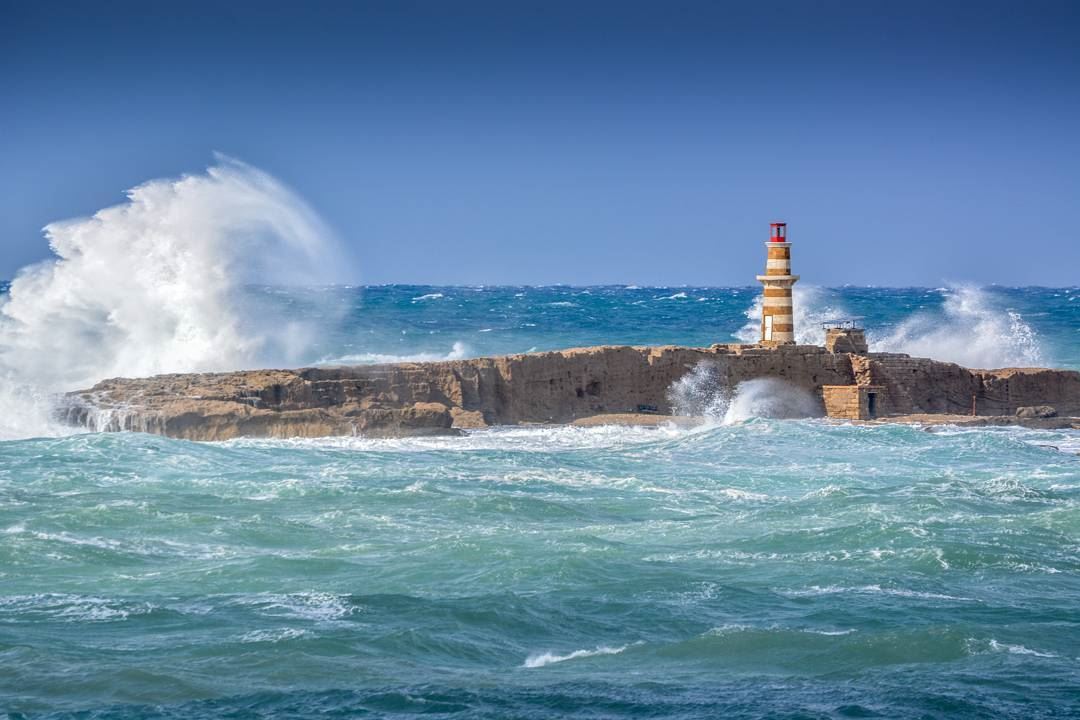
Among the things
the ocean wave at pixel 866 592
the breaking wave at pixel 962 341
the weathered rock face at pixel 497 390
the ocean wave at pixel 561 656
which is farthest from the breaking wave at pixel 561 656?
the breaking wave at pixel 962 341

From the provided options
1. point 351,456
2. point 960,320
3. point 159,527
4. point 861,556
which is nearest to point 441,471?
point 351,456

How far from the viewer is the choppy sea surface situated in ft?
26.2

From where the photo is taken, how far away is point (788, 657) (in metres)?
8.67

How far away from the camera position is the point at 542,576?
10.6 meters

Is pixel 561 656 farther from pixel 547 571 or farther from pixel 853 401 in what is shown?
pixel 853 401

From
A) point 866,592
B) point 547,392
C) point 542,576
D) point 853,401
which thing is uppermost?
point 547,392

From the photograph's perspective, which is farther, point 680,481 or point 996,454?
point 996,454

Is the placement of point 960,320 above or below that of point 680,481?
above

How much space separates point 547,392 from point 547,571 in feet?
31.6

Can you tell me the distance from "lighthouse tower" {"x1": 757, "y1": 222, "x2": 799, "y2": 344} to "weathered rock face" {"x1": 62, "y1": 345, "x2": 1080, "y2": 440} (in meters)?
0.91

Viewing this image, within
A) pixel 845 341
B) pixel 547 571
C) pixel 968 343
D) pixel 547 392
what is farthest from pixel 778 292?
pixel 547 571

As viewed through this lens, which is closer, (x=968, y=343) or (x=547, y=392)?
(x=547, y=392)

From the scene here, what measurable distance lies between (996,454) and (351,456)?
24.1 feet

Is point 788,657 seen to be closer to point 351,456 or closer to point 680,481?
point 680,481
